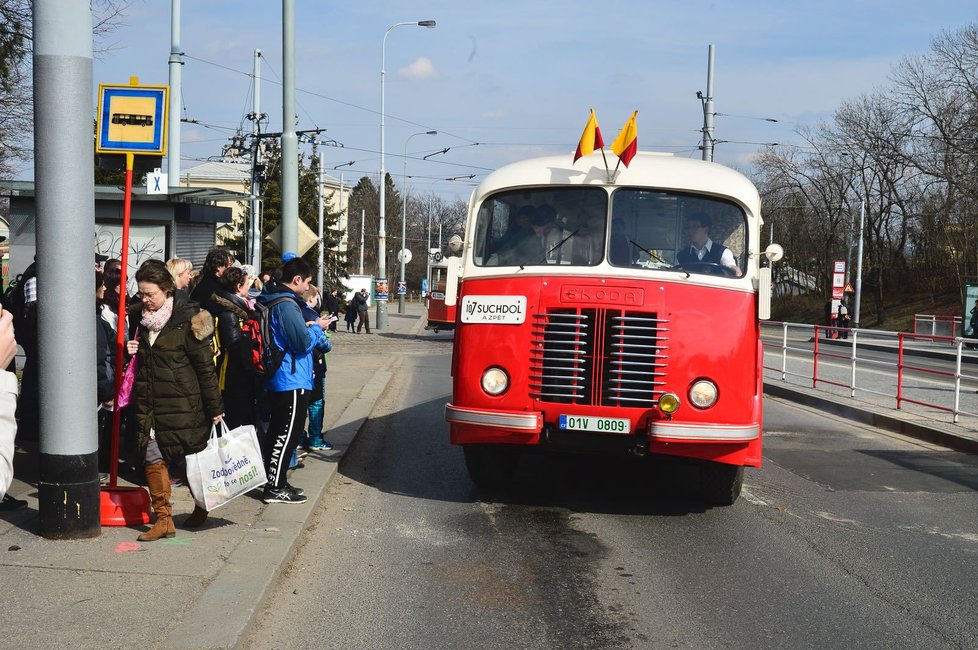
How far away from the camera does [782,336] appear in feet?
68.4

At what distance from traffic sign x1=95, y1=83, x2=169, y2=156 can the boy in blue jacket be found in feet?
4.17

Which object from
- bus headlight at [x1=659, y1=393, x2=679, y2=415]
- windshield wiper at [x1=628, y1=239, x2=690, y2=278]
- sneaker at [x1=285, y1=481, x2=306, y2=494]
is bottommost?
sneaker at [x1=285, y1=481, x2=306, y2=494]

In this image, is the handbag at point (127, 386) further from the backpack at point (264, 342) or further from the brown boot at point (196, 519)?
the backpack at point (264, 342)

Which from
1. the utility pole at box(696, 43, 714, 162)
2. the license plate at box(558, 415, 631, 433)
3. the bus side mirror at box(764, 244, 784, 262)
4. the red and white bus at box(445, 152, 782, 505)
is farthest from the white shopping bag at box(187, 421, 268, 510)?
the utility pole at box(696, 43, 714, 162)

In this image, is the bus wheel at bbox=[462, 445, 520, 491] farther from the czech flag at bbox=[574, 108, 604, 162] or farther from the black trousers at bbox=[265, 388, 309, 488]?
the czech flag at bbox=[574, 108, 604, 162]

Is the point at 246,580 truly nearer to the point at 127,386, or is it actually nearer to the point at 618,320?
the point at 127,386

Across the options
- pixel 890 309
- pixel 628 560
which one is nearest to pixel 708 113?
pixel 628 560

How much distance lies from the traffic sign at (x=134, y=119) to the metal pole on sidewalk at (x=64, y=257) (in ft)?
3.43

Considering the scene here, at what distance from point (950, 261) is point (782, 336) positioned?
1835 inches

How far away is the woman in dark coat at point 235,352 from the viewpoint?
7.44 meters

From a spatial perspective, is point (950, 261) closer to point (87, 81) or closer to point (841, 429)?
point (841, 429)

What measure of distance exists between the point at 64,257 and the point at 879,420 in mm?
11355

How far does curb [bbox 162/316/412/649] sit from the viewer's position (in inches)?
183

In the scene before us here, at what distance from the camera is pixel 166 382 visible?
→ 6.30 metres
